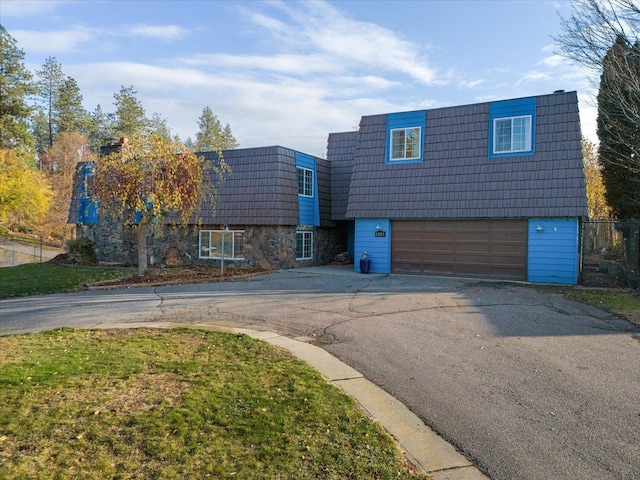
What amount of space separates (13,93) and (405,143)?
107ft

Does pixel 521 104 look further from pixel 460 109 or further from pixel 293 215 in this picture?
pixel 293 215

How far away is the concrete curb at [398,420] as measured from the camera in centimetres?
358

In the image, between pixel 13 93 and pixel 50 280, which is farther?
pixel 13 93

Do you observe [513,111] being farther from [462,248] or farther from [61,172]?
[61,172]

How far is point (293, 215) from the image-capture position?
19.4m

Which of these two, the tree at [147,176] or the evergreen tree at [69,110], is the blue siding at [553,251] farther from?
the evergreen tree at [69,110]

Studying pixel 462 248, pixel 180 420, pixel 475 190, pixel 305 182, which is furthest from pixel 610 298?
pixel 305 182

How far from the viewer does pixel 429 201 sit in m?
17.1

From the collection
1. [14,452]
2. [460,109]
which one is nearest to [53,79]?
[460,109]

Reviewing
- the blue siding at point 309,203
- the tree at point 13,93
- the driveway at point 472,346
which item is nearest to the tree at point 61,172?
the tree at point 13,93

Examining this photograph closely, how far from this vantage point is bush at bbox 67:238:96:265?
855 inches

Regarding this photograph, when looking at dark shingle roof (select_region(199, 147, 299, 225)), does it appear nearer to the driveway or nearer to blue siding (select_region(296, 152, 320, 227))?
blue siding (select_region(296, 152, 320, 227))

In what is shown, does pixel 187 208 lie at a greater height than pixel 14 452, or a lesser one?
greater

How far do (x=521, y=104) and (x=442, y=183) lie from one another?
11.8 ft
